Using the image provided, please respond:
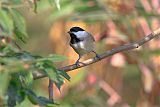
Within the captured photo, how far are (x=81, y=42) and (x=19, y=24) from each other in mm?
576

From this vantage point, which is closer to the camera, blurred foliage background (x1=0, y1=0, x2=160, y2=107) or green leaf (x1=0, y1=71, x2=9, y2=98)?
green leaf (x1=0, y1=71, x2=9, y2=98)

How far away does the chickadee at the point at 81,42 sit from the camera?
7.79 feet

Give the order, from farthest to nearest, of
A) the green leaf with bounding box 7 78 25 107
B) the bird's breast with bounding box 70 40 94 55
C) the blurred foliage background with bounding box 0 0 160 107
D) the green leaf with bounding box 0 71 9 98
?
the blurred foliage background with bounding box 0 0 160 107
the bird's breast with bounding box 70 40 94 55
the green leaf with bounding box 7 78 25 107
the green leaf with bounding box 0 71 9 98

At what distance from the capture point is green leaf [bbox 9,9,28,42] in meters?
1.83


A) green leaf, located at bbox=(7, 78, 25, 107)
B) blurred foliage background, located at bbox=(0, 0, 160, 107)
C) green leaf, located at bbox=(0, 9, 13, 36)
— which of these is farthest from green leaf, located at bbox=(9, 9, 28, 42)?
blurred foliage background, located at bbox=(0, 0, 160, 107)

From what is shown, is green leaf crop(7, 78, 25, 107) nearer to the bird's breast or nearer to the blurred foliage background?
the bird's breast

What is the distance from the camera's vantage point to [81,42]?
94.4 inches

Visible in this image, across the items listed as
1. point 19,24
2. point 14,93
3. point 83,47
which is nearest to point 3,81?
point 14,93

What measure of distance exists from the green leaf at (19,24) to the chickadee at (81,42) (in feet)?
1.54

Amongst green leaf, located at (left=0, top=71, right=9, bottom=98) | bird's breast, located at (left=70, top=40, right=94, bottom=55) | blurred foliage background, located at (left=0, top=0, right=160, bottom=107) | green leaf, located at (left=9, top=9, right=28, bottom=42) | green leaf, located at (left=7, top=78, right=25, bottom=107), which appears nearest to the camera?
green leaf, located at (left=0, top=71, right=9, bottom=98)

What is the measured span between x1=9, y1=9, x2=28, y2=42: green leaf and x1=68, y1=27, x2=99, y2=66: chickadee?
0.47 meters

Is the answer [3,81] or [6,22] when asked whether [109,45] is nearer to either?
[6,22]

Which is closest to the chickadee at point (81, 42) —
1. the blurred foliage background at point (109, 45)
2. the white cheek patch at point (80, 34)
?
the white cheek patch at point (80, 34)

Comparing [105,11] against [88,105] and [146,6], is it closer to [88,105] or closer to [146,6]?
[146,6]
